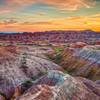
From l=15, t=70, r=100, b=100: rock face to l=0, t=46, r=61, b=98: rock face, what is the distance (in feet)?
39.2

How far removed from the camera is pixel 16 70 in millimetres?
42938

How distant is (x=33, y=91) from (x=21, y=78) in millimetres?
19007

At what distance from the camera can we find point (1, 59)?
150ft

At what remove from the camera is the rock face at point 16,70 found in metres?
37.4

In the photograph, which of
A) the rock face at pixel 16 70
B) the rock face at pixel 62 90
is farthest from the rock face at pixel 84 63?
the rock face at pixel 62 90

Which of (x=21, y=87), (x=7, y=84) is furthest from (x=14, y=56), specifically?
(x=21, y=87)

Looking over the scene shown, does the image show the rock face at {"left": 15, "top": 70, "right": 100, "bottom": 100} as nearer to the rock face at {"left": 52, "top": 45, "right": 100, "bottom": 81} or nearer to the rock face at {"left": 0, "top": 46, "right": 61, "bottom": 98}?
the rock face at {"left": 0, "top": 46, "right": 61, "bottom": 98}

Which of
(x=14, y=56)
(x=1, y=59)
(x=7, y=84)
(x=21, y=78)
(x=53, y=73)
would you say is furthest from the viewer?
(x=14, y=56)

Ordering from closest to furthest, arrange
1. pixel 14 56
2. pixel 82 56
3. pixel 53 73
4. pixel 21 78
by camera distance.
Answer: pixel 53 73 < pixel 21 78 < pixel 14 56 < pixel 82 56

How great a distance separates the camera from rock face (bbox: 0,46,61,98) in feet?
123

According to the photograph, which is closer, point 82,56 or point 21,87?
point 21,87

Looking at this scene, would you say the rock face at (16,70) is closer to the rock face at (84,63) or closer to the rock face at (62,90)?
the rock face at (84,63)

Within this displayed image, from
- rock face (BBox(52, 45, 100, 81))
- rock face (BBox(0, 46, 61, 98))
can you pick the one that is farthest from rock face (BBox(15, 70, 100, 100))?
rock face (BBox(52, 45, 100, 81))

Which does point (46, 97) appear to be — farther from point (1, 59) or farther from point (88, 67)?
point (88, 67)
